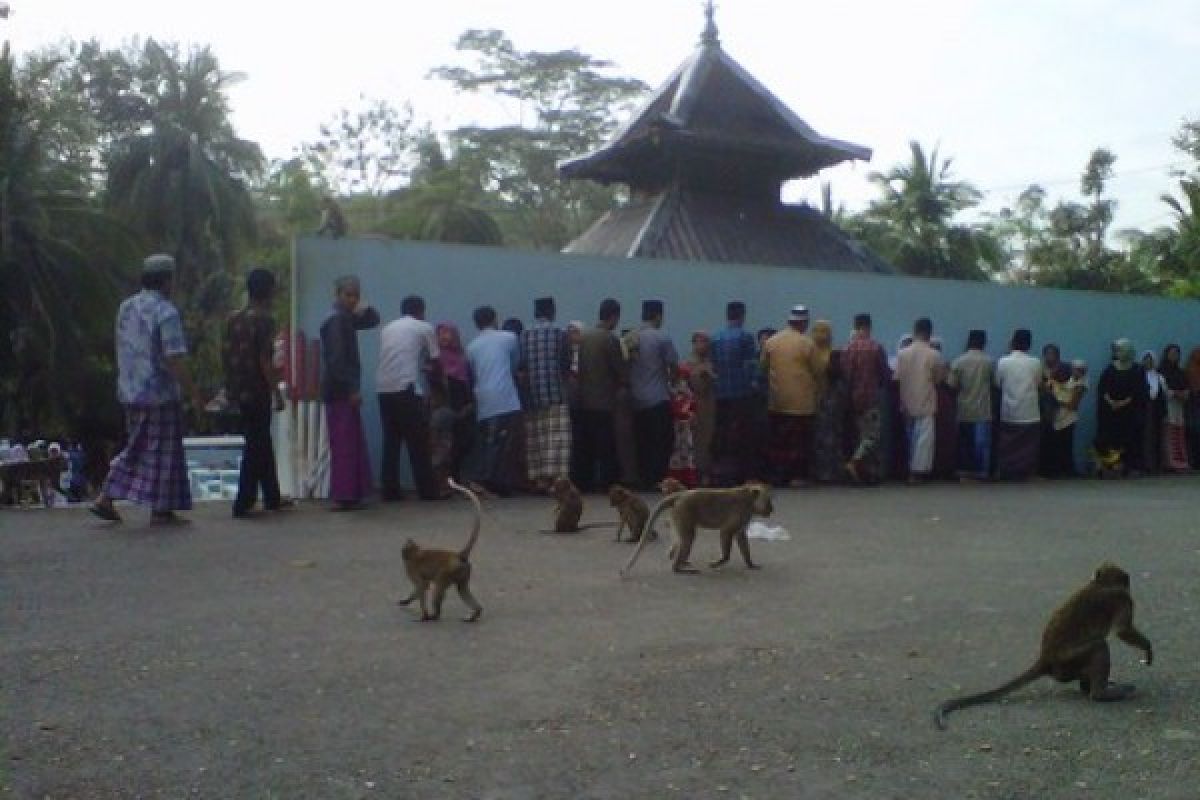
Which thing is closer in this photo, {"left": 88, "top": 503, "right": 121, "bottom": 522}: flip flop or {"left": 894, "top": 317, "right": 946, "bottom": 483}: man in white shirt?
{"left": 88, "top": 503, "right": 121, "bottom": 522}: flip flop

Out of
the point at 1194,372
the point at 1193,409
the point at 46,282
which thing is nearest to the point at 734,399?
the point at 1194,372

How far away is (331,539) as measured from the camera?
29.3 ft

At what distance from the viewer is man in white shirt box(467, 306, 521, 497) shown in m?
11.7

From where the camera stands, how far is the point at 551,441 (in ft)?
39.3

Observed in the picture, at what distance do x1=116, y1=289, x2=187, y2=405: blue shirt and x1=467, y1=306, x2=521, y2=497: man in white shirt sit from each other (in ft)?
10.2

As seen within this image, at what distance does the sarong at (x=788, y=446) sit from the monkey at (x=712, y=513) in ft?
18.6

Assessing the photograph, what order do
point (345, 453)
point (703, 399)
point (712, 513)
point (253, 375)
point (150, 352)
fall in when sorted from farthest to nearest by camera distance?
point (703, 399) < point (345, 453) < point (253, 375) < point (150, 352) < point (712, 513)

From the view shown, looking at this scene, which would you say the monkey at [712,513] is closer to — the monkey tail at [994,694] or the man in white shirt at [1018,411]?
the monkey tail at [994,694]

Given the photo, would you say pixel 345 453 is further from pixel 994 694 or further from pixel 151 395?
pixel 994 694

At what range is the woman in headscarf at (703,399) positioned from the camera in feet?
42.5

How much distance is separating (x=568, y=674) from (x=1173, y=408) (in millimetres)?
14011

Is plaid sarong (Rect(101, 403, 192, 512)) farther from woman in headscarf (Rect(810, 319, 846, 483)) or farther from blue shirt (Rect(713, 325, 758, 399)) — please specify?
woman in headscarf (Rect(810, 319, 846, 483))

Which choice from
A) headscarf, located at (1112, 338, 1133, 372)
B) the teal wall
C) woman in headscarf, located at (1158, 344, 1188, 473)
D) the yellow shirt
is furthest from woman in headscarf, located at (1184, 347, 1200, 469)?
the yellow shirt

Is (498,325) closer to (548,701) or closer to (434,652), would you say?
(434,652)
